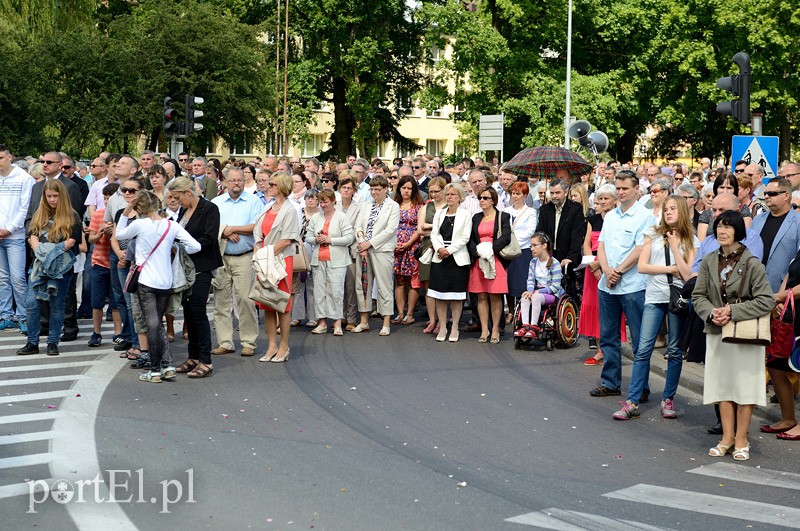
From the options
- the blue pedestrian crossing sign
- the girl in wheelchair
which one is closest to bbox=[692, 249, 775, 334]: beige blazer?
the girl in wheelchair

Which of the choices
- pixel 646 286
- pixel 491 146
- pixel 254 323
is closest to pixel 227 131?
pixel 491 146

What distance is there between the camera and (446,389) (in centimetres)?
1109

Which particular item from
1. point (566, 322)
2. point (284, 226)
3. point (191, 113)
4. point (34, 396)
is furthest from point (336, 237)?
point (191, 113)

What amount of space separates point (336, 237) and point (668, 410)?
5.80m

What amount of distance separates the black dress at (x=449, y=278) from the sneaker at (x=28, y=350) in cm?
491

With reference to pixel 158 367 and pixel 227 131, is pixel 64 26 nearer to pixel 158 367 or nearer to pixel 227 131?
pixel 227 131

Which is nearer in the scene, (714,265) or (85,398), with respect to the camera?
(714,265)

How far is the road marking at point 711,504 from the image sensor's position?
22.9 feet

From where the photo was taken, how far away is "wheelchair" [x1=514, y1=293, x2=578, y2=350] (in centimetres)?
1377

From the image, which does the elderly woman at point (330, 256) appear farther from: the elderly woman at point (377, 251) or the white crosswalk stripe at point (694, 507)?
the white crosswalk stripe at point (694, 507)

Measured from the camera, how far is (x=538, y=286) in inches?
555

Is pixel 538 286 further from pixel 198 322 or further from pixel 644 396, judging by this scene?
pixel 198 322

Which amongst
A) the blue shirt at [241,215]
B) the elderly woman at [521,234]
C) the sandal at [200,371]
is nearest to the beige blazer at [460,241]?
the elderly woman at [521,234]

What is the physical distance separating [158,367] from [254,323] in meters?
2.10
